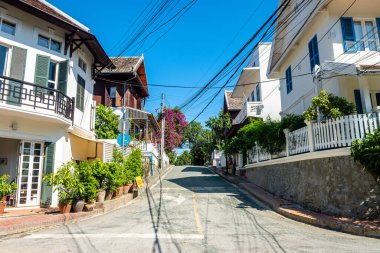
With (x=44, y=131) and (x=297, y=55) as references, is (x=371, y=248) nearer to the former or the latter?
(x=44, y=131)

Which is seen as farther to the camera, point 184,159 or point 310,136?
point 184,159

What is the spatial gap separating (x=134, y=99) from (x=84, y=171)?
60.4 ft

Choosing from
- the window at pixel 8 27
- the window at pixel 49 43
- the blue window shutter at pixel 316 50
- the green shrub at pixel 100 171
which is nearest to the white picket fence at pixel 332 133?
the blue window shutter at pixel 316 50

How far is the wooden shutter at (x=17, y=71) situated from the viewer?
1103 centimetres

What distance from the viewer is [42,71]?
1232 cm

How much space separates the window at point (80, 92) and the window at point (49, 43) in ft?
5.81

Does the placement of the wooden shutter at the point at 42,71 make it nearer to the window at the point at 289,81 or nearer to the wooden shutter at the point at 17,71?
the wooden shutter at the point at 17,71

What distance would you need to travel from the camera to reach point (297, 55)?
1759cm

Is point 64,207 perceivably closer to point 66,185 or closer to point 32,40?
point 66,185

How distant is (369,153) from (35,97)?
11082 millimetres

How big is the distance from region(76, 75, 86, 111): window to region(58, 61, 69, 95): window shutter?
1452mm

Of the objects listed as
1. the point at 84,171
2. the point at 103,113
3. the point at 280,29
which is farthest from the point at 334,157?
the point at 103,113

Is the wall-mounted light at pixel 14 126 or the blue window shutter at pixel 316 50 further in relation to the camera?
the blue window shutter at pixel 316 50

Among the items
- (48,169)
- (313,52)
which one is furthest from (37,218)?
(313,52)
